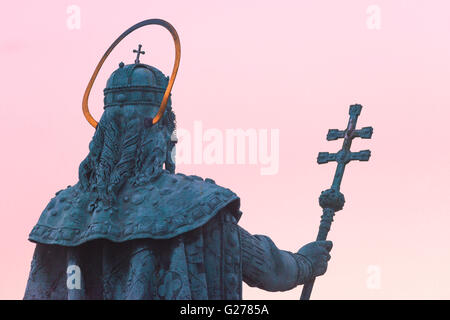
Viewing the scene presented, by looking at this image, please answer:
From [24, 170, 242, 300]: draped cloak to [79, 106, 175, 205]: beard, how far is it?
17 centimetres

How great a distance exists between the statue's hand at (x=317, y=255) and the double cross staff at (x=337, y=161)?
0.25 meters

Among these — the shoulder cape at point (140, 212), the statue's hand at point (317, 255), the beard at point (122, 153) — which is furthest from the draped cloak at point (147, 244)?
the statue's hand at point (317, 255)

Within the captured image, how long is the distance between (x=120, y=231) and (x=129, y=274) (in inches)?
27.1

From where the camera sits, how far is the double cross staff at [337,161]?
3844 cm

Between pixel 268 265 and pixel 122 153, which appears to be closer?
pixel 122 153

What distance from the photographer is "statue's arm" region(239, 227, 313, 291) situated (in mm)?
36312

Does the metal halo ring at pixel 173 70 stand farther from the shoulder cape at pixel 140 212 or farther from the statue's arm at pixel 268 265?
the statue's arm at pixel 268 265

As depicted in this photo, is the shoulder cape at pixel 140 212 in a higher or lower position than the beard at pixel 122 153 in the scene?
lower

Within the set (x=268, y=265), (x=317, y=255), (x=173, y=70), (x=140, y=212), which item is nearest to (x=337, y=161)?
(x=317, y=255)

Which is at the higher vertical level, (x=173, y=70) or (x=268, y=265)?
(x=173, y=70)

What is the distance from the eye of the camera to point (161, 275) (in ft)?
115

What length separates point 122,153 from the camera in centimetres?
3606

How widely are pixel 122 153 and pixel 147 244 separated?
167 centimetres

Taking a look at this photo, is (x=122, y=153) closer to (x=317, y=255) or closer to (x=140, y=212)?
(x=140, y=212)
